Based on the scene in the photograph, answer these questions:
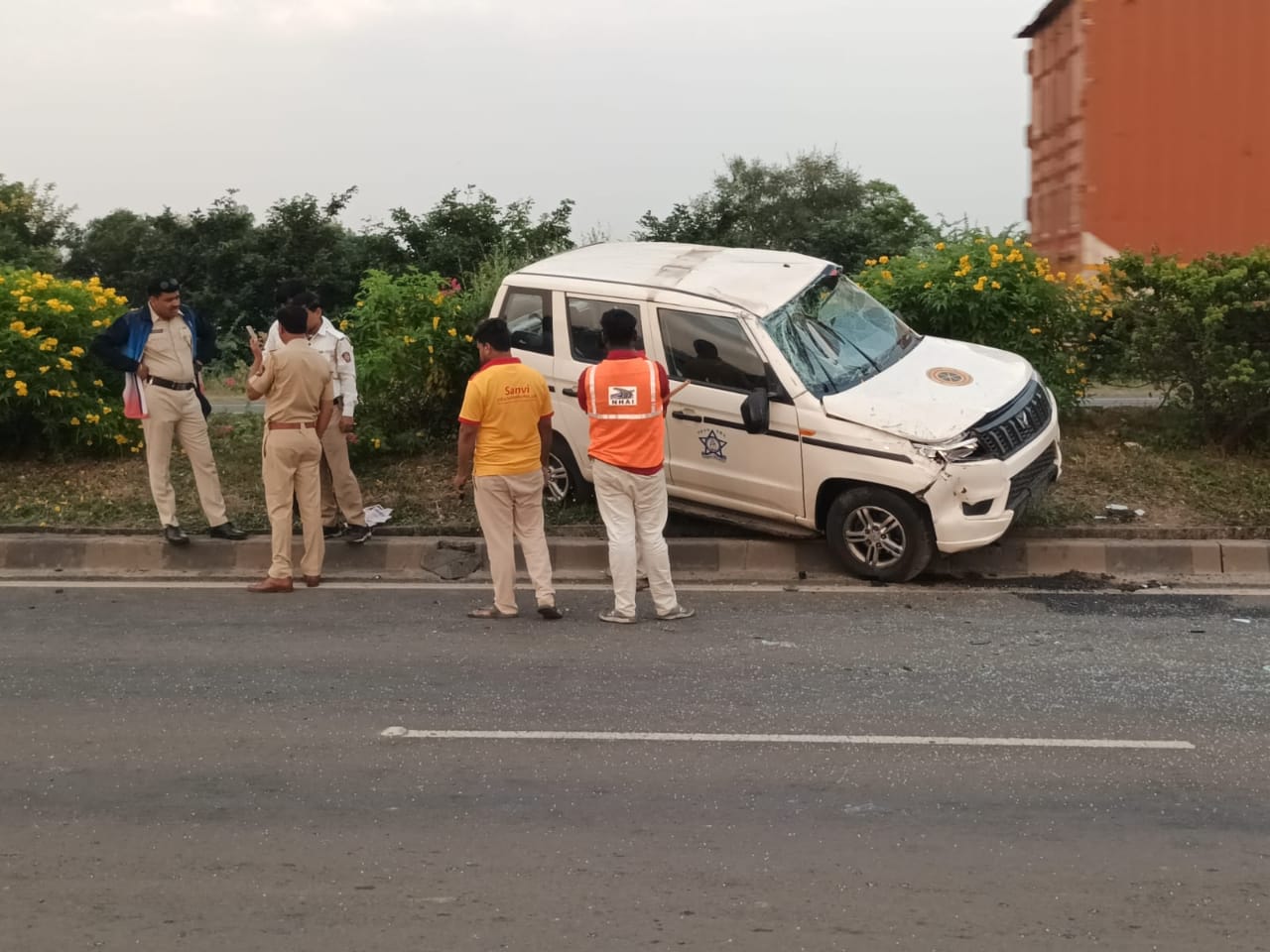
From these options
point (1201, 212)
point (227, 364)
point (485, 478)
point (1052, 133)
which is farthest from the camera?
point (227, 364)

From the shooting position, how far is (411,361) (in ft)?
35.0

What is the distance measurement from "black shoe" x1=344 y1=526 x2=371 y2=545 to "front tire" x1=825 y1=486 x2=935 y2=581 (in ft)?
10.0

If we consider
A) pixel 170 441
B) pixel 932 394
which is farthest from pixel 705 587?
pixel 170 441

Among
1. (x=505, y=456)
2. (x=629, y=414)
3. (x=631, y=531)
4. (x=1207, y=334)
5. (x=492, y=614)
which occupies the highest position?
(x=1207, y=334)

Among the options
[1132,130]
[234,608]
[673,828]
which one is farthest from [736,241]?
[673,828]

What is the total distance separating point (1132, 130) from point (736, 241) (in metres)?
10.3

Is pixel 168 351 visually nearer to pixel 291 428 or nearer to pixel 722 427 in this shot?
pixel 291 428

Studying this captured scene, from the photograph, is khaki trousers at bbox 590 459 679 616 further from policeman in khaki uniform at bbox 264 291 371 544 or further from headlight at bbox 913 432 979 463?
policeman in khaki uniform at bbox 264 291 371 544

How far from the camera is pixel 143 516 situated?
9.79 m

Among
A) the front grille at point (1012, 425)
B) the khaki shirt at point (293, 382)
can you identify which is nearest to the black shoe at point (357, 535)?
the khaki shirt at point (293, 382)

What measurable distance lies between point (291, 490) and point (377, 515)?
994mm

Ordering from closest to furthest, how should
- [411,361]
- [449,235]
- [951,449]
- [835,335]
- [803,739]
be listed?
[803,739]
[951,449]
[835,335]
[411,361]
[449,235]

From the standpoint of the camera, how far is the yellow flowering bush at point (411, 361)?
1064cm

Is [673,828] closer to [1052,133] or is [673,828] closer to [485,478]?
[485,478]
